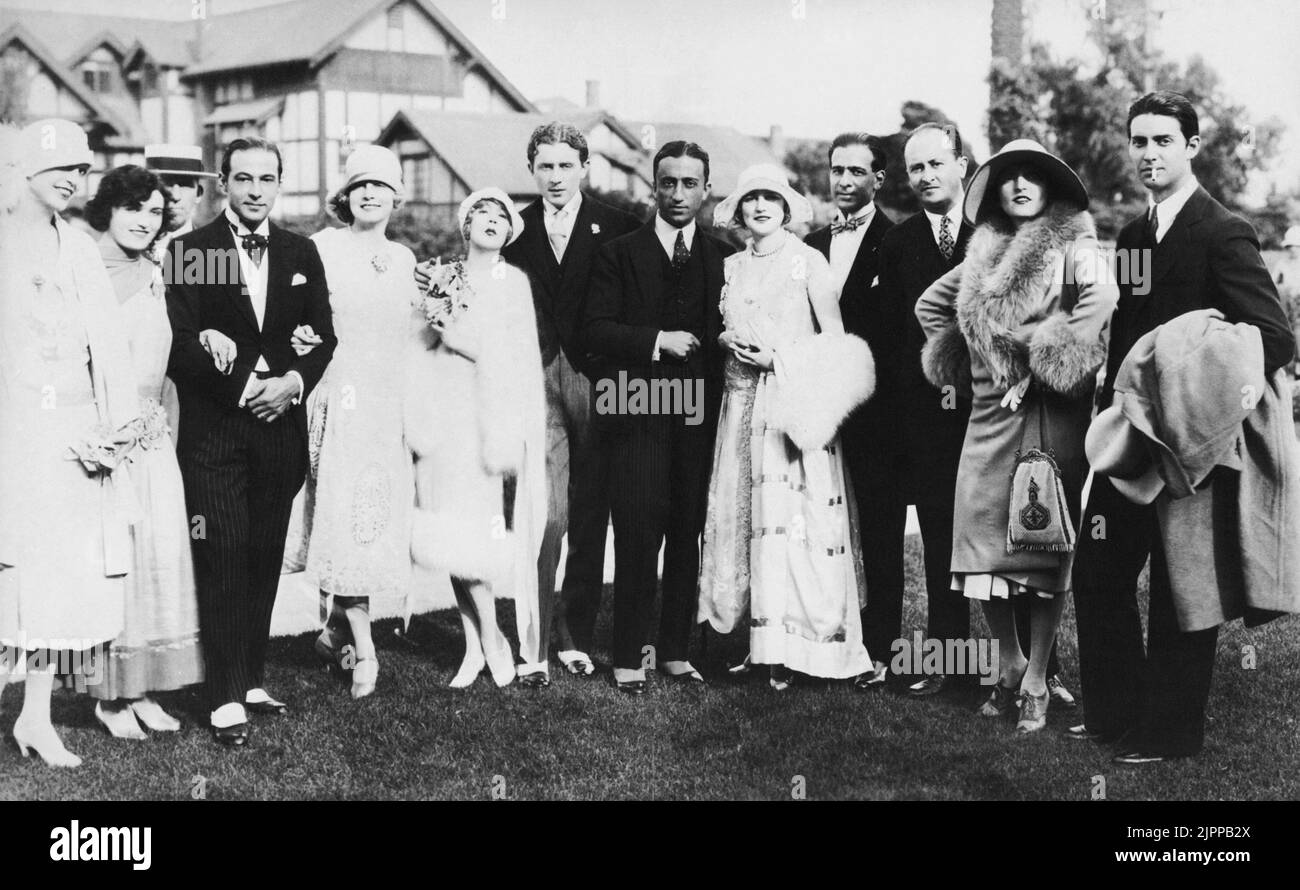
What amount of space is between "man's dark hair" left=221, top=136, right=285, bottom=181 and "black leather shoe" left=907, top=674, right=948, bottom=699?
326 cm

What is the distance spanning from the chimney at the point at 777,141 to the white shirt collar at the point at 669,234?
0.88 m

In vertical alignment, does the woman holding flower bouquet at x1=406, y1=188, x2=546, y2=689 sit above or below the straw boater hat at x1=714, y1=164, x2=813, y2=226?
below

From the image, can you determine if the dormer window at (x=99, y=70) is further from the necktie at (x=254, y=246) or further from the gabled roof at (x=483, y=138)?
the gabled roof at (x=483, y=138)

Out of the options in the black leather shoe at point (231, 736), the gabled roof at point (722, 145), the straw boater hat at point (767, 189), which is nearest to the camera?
the black leather shoe at point (231, 736)

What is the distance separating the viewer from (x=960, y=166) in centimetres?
593

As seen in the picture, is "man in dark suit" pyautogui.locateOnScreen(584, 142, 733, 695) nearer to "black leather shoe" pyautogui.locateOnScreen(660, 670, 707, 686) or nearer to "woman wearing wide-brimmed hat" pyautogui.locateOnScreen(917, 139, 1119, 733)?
"black leather shoe" pyautogui.locateOnScreen(660, 670, 707, 686)

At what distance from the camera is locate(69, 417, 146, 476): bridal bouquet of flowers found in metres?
5.34

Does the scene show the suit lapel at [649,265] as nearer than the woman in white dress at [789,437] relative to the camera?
No

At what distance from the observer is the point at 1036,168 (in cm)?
546

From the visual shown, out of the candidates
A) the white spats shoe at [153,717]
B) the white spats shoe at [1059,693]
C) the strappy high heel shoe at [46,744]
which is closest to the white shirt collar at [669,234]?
the white spats shoe at [1059,693]

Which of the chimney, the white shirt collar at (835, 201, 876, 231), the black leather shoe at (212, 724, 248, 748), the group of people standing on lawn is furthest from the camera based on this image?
the chimney

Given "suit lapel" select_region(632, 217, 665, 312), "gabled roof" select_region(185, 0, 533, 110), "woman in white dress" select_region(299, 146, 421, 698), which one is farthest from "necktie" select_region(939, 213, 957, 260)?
"woman in white dress" select_region(299, 146, 421, 698)

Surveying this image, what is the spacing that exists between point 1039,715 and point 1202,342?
1526 mm

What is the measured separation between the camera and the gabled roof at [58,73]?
19.1 ft
